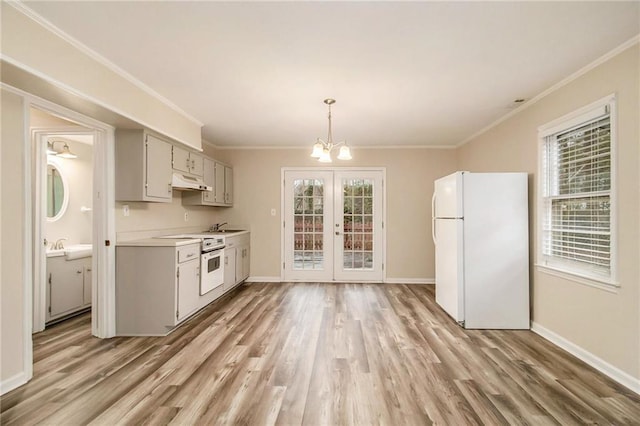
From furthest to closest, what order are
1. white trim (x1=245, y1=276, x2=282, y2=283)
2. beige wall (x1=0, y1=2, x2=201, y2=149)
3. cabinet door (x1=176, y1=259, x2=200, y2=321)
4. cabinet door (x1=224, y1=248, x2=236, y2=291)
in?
white trim (x1=245, y1=276, x2=282, y2=283) → cabinet door (x1=224, y1=248, x2=236, y2=291) → cabinet door (x1=176, y1=259, x2=200, y2=321) → beige wall (x1=0, y1=2, x2=201, y2=149)

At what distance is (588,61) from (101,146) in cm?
452

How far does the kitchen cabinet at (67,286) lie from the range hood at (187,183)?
150 cm

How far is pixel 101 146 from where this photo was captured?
3043 millimetres

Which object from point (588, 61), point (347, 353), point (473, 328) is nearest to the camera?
point (588, 61)

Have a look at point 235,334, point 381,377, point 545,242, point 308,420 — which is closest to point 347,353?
point 381,377

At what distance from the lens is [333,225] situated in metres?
5.50

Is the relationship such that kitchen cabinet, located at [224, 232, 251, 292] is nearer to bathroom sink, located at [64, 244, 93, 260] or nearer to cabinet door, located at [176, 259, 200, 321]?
cabinet door, located at [176, 259, 200, 321]

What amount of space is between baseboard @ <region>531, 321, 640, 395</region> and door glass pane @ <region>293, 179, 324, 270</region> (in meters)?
3.39

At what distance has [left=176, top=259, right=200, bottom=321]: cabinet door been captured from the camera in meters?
3.21

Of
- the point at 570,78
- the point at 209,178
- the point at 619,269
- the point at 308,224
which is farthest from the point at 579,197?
the point at 209,178

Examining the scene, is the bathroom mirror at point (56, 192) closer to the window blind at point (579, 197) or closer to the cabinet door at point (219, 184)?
the cabinet door at point (219, 184)

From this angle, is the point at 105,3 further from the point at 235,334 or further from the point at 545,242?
the point at 545,242

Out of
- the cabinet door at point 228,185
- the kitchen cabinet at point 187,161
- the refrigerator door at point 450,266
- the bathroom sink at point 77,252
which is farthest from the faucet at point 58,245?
the refrigerator door at point 450,266

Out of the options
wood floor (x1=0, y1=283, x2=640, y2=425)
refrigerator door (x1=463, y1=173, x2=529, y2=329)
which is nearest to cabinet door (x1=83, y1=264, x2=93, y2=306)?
wood floor (x1=0, y1=283, x2=640, y2=425)
